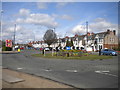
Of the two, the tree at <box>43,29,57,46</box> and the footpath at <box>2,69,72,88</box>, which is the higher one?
the tree at <box>43,29,57,46</box>

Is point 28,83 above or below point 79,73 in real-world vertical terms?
above

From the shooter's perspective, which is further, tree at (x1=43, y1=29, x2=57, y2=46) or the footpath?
tree at (x1=43, y1=29, x2=57, y2=46)

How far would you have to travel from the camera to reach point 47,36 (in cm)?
8619

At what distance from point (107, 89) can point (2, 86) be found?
4.26m

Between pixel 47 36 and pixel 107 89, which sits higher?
pixel 47 36

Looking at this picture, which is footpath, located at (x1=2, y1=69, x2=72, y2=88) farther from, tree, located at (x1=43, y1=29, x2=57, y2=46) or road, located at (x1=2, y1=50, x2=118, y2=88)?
tree, located at (x1=43, y1=29, x2=57, y2=46)

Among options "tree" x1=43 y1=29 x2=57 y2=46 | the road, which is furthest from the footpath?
"tree" x1=43 y1=29 x2=57 y2=46

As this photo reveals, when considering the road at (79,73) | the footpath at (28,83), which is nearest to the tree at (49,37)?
the road at (79,73)

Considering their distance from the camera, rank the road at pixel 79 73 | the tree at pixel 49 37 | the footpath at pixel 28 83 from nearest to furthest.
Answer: the footpath at pixel 28 83 → the road at pixel 79 73 → the tree at pixel 49 37

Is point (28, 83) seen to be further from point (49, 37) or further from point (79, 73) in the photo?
point (49, 37)

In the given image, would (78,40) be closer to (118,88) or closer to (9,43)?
(9,43)

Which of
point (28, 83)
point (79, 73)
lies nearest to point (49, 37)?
point (79, 73)

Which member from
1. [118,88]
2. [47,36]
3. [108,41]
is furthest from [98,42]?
[118,88]

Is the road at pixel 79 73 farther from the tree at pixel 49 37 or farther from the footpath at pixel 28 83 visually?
the tree at pixel 49 37
